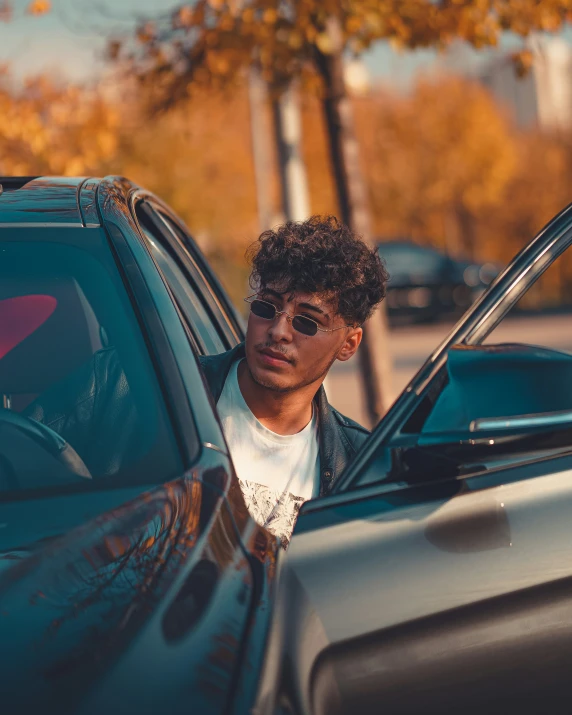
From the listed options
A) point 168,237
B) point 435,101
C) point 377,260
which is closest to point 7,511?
point 377,260

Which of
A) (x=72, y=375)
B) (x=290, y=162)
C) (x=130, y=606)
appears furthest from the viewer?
(x=290, y=162)

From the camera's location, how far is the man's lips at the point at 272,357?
2.45m

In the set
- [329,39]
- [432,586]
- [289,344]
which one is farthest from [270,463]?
[329,39]

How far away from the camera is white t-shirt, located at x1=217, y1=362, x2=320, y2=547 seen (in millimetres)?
2287

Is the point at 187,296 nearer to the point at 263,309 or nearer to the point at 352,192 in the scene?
the point at 263,309

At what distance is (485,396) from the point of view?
190cm

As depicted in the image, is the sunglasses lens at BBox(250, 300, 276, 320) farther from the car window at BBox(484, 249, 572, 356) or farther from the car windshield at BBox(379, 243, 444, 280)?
the car windshield at BBox(379, 243, 444, 280)

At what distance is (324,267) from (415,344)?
17.1 metres

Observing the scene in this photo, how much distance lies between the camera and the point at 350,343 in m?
2.66

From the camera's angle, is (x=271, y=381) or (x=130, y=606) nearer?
(x=130, y=606)

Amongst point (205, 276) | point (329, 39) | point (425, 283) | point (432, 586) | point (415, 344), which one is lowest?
point (415, 344)

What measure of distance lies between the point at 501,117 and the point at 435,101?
12.7 feet

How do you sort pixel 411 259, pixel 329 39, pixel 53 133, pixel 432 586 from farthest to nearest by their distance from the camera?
pixel 411 259 < pixel 53 133 < pixel 329 39 < pixel 432 586

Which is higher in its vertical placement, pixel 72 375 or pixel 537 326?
pixel 72 375
